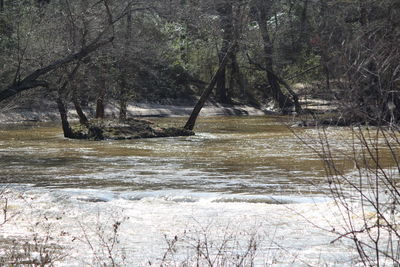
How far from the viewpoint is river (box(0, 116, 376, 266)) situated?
8062 mm

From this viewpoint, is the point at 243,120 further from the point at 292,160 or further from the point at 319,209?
the point at 319,209

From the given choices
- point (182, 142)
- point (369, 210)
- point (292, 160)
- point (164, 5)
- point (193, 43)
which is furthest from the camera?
point (193, 43)

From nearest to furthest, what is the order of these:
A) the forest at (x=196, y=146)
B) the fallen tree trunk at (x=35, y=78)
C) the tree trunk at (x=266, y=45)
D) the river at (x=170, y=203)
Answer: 1. the forest at (x=196, y=146)
2. the river at (x=170, y=203)
3. the fallen tree trunk at (x=35, y=78)
4. the tree trunk at (x=266, y=45)

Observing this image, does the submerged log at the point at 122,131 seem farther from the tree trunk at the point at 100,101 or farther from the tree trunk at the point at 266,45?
the tree trunk at the point at 266,45

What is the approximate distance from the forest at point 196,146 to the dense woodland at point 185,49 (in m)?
0.09

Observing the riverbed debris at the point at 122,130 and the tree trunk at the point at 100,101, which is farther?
the tree trunk at the point at 100,101

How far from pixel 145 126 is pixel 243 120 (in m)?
9.55

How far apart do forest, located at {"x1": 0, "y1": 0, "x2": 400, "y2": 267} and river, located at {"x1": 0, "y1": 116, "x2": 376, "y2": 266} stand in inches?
1.7

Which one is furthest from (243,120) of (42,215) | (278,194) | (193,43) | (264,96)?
(42,215)

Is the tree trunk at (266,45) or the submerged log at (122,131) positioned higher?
the tree trunk at (266,45)

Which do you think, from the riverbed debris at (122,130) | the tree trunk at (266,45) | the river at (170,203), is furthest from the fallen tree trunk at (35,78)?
the tree trunk at (266,45)

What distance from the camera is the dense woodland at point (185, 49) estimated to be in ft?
24.7

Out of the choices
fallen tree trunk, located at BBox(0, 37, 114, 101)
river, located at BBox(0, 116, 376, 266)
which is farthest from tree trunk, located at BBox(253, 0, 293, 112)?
fallen tree trunk, located at BBox(0, 37, 114, 101)

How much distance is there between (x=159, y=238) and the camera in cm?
900
